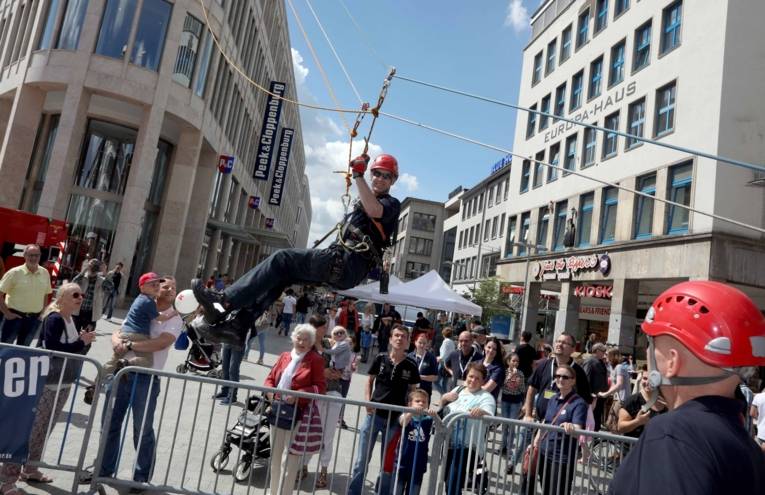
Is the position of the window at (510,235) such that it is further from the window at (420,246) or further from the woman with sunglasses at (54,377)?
the window at (420,246)

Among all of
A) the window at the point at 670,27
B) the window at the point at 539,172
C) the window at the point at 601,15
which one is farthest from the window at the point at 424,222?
the window at the point at 670,27

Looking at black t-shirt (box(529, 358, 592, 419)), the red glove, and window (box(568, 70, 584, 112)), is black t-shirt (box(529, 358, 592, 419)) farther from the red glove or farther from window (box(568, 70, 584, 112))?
window (box(568, 70, 584, 112))

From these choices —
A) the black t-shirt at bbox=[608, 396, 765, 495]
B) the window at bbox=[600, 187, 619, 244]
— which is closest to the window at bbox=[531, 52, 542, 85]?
the window at bbox=[600, 187, 619, 244]

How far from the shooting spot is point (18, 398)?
4461 mm

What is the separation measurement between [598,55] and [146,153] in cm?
2305

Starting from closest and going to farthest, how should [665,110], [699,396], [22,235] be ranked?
[699,396] → [22,235] → [665,110]

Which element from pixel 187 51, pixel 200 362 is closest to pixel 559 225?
pixel 187 51

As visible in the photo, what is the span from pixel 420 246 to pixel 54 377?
2974 inches

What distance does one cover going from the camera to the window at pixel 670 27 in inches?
867

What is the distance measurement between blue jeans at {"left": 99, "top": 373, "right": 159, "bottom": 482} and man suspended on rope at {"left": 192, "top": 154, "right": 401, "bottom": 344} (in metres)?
0.85

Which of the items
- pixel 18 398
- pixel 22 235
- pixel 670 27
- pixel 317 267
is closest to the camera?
pixel 18 398

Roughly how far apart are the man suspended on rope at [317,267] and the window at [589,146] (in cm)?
2415

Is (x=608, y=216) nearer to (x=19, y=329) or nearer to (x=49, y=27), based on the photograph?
(x=19, y=329)

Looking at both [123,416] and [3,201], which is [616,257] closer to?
[123,416]
